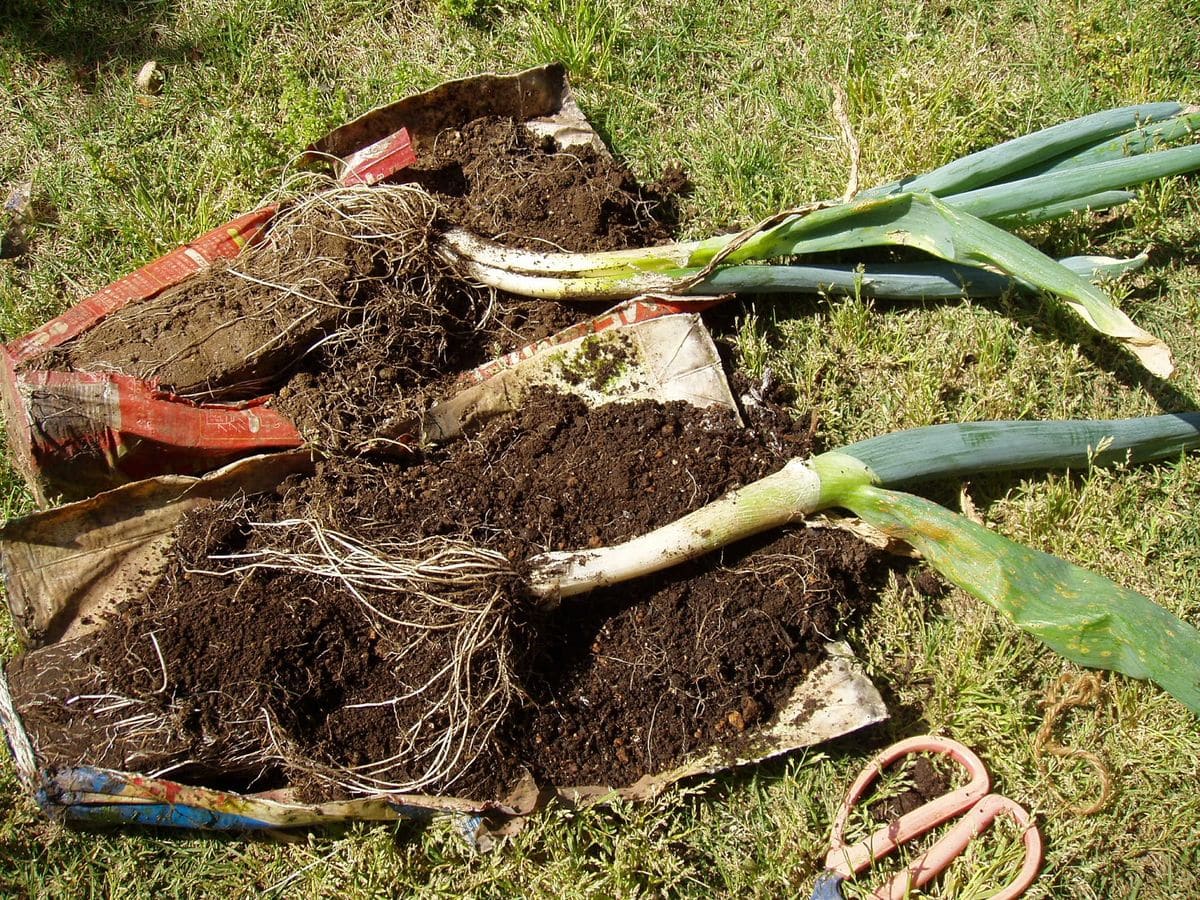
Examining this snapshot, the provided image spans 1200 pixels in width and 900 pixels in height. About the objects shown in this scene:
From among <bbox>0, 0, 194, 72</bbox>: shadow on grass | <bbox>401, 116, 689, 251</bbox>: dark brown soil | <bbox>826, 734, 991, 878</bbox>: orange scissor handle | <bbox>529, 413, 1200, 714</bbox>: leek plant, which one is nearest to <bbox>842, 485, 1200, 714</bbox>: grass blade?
<bbox>529, 413, 1200, 714</bbox>: leek plant

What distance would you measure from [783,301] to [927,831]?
1.35 m

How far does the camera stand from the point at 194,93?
2.96m

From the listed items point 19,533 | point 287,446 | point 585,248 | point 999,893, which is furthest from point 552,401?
point 999,893

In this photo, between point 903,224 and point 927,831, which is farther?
point 903,224

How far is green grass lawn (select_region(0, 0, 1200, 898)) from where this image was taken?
2057 millimetres

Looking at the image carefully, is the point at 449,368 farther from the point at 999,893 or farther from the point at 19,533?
the point at 999,893

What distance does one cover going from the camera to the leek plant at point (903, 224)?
2.27 m

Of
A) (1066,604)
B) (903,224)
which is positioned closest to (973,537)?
(1066,604)

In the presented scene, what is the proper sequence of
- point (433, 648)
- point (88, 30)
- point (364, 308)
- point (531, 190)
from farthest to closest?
point (88, 30) → point (531, 190) → point (364, 308) → point (433, 648)

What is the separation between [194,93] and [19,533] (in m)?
1.55

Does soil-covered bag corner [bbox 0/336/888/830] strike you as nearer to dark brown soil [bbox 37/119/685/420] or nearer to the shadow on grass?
dark brown soil [bbox 37/119/685/420]

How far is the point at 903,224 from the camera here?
2.25 meters

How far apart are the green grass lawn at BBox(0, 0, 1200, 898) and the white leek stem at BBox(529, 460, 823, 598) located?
0.34m

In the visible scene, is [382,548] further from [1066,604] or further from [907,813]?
[1066,604]
